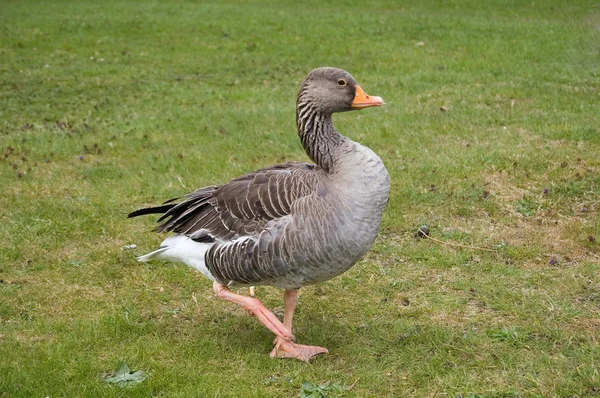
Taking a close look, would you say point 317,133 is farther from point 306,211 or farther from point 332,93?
point 306,211

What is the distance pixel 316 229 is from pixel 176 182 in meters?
3.91

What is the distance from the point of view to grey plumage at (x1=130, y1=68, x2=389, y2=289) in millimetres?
4387

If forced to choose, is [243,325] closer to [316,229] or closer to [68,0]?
[316,229]

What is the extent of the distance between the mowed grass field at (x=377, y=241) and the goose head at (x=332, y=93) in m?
1.58

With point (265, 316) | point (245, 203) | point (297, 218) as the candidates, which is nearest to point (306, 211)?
point (297, 218)

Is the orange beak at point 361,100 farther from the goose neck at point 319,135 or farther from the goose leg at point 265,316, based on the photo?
the goose leg at point 265,316

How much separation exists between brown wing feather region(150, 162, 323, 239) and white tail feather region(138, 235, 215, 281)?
0.25ft

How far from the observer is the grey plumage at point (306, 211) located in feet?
14.4

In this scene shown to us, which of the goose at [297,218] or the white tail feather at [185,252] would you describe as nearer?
the goose at [297,218]

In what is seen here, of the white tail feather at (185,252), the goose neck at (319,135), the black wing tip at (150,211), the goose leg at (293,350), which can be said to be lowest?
the goose leg at (293,350)

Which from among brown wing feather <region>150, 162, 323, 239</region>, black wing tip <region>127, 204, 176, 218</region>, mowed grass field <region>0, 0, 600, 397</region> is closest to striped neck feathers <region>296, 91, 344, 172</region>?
brown wing feather <region>150, 162, 323, 239</region>

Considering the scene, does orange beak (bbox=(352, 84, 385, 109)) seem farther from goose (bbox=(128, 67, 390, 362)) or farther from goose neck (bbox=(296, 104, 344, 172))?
goose neck (bbox=(296, 104, 344, 172))

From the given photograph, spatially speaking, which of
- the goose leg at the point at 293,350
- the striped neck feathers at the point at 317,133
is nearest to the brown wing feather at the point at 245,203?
the striped neck feathers at the point at 317,133

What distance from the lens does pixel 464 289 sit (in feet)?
18.4
